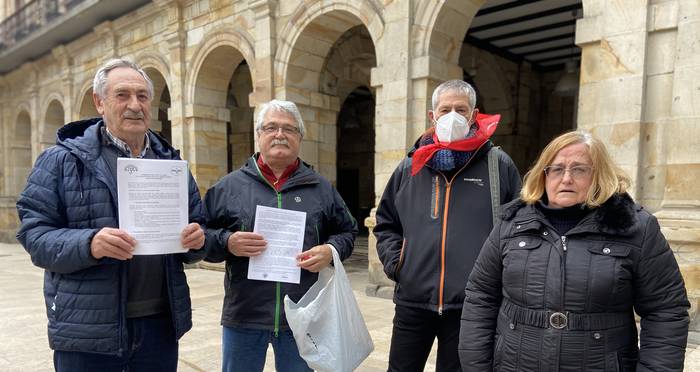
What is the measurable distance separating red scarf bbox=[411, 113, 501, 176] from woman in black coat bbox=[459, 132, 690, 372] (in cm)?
43

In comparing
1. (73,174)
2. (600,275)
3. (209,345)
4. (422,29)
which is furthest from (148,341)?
(422,29)

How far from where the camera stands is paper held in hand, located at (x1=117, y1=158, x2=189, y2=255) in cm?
161

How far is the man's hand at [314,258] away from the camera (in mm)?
2023

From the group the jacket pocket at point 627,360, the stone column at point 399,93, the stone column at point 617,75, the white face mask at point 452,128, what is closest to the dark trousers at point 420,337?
the jacket pocket at point 627,360

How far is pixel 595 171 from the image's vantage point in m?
1.57

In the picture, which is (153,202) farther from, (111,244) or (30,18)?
(30,18)

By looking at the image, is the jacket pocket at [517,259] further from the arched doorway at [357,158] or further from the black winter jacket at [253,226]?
the arched doorway at [357,158]

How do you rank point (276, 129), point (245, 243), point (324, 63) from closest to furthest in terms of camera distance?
1. point (245, 243)
2. point (276, 129)
3. point (324, 63)

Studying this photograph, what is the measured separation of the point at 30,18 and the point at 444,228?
17.1 metres

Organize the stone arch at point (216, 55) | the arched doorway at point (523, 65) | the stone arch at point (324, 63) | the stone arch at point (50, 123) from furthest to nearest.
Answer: the stone arch at point (50, 123)
the arched doorway at point (523, 65)
the stone arch at point (216, 55)
the stone arch at point (324, 63)

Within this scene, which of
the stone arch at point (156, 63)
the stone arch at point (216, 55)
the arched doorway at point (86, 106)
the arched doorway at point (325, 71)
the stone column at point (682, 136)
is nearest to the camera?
the stone column at point (682, 136)

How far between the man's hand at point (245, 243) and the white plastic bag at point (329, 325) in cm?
27

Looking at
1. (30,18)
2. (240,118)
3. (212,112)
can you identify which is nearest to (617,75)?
(212,112)

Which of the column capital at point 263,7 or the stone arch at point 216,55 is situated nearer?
the column capital at point 263,7
